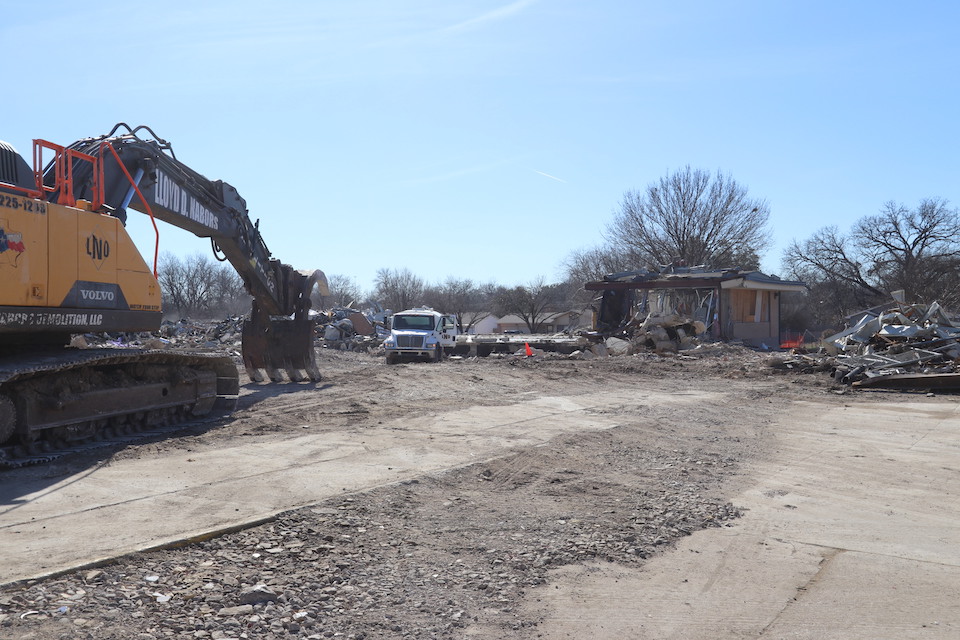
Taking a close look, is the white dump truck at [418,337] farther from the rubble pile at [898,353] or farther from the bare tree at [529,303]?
the bare tree at [529,303]

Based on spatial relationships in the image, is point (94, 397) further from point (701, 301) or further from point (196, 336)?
point (196, 336)

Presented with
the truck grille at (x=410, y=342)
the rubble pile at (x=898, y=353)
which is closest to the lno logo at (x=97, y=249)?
the rubble pile at (x=898, y=353)

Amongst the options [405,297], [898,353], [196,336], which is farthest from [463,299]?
[898,353]

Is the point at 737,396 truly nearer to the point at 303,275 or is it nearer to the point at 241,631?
the point at 303,275

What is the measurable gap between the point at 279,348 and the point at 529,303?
194 feet

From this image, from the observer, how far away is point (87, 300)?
1000 centimetres

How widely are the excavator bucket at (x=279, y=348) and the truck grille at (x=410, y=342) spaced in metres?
8.92

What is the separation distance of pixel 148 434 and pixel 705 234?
168 feet

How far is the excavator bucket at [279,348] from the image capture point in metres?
18.3

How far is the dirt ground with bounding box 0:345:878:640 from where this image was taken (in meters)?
4.57

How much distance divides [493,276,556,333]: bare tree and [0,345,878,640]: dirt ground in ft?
211

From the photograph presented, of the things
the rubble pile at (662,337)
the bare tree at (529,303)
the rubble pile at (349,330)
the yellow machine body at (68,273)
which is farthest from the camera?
the bare tree at (529,303)

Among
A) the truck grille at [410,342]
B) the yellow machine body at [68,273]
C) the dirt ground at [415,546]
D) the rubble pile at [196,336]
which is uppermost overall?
the yellow machine body at [68,273]

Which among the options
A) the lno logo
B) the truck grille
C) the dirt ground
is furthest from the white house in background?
the lno logo
